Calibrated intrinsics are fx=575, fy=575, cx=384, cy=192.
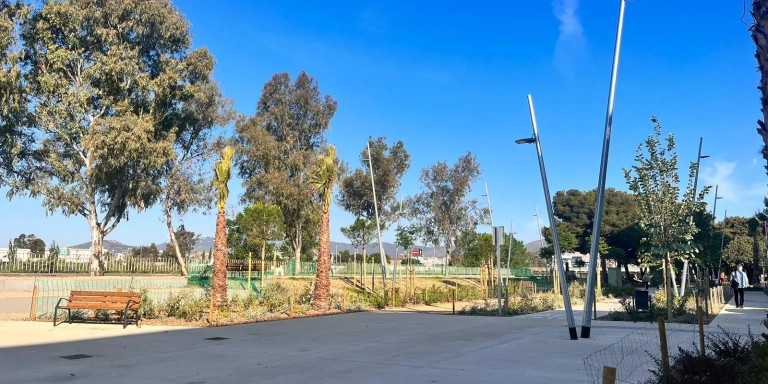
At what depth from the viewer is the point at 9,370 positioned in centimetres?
773

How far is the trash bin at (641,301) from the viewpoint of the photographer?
1634 cm

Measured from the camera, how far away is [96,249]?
33.5 meters

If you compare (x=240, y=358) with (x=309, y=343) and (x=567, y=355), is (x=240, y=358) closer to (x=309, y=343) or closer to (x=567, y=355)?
(x=309, y=343)

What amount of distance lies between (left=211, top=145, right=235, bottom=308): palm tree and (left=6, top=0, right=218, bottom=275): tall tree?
54.4ft

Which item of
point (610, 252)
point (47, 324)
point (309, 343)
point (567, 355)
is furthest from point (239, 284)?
point (610, 252)

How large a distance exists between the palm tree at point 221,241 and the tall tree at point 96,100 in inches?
653

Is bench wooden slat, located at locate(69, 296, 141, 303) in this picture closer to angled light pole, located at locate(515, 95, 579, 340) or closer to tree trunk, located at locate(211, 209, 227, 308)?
tree trunk, located at locate(211, 209, 227, 308)

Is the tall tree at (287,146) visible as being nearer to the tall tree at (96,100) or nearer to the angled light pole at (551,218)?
the tall tree at (96,100)

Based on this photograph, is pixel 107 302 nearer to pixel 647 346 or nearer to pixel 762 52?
pixel 647 346

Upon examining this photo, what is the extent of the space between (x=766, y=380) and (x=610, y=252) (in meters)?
59.1

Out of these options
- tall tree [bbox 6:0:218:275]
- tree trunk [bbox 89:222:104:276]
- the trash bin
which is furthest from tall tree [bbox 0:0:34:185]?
the trash bin

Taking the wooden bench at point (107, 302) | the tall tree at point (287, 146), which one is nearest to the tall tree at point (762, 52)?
the wooden bench at point (107, 302)

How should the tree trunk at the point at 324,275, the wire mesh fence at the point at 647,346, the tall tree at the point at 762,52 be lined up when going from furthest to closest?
the tree trunk at the point at 324,275 < the wire mesh fence at the point at 647,346 < the tall tree at the point at 762,52

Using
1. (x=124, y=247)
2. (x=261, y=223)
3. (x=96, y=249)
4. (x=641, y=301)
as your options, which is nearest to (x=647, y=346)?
(x=641, y=301)
